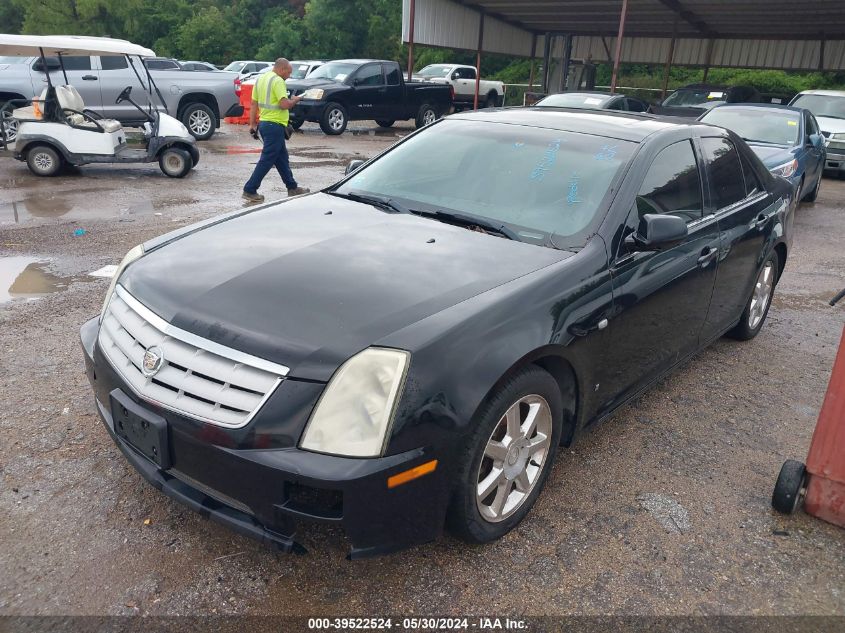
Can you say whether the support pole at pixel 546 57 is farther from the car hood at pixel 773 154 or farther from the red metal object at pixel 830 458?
the red metal object at pixel 830 458

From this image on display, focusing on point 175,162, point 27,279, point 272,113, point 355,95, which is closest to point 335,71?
point 355,95

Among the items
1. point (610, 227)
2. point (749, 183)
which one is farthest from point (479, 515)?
point (749, 183)

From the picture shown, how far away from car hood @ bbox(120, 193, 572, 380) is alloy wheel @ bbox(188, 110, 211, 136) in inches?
491

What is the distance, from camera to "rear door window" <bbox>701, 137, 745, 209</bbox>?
394cm

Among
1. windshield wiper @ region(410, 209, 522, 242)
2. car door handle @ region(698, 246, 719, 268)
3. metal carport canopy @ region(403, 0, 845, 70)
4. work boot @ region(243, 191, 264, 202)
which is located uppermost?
metal carport canopy @ region(403, 0, 845, 70)

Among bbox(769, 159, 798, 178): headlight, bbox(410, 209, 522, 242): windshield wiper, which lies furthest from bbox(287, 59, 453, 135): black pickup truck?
bbox(410, 209, 522, 242): windshield wiper

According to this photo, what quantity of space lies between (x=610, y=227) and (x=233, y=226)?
176 centimetres

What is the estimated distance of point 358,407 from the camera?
2.16 m

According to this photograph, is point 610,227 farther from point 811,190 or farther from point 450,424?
point 811,190

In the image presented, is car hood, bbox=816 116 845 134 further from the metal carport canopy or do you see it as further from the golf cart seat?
the golf cart seat

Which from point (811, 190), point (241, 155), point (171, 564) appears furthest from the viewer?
point (241, 155)

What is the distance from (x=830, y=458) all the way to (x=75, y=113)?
10157mm

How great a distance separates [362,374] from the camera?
7.19 ft

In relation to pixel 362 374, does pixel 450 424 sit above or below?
below
